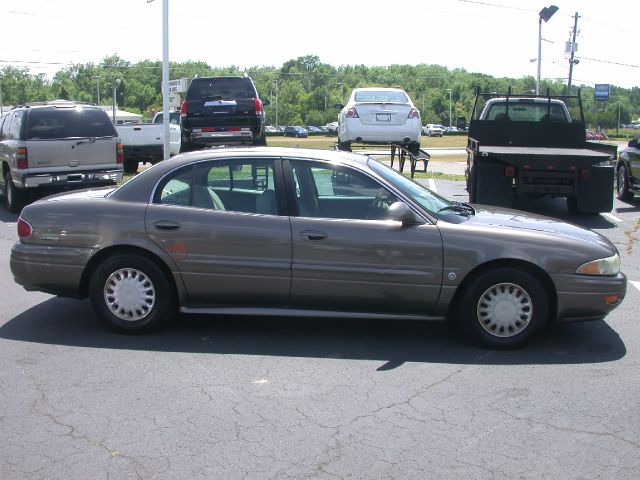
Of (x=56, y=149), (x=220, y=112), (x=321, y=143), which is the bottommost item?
(x=321, y=143)

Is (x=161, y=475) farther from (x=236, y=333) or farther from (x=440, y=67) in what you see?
(x=440, y=67)

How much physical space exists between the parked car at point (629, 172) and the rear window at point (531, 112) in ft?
5.41

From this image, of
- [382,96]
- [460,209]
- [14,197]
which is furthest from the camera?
[382,96]

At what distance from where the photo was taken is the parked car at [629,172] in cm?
1511

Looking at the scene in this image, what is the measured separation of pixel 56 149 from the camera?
13.6 metres

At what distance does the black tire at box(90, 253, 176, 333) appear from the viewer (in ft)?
20.4

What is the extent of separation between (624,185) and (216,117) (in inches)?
337

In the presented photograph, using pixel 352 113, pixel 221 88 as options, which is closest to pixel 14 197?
pixel 221 88

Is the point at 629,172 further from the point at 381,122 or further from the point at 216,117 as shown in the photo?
the point at 216,117

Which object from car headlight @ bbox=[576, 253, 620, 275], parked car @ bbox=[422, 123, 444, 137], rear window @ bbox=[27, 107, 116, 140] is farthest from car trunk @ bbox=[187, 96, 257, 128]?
parked car @ bbox=[422, 123, 444, 137]

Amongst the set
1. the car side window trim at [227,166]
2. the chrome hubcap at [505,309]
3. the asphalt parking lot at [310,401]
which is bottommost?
the asphalt parking lot at [310,401]

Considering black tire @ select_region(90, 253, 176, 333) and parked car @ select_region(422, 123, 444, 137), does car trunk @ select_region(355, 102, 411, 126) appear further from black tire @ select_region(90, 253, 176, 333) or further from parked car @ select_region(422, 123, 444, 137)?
parked car @ select_region(422, 123, 444, 137)

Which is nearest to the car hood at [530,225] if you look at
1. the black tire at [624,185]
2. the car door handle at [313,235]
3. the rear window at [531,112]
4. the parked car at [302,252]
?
the parked car at [302,252]

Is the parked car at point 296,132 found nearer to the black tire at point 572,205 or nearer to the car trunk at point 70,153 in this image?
the car trunk at point 70,153
